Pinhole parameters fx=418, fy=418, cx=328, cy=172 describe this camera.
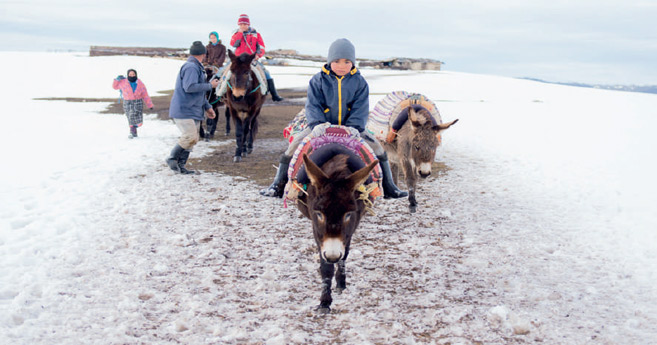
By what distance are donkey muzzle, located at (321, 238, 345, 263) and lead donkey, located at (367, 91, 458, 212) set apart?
307cm

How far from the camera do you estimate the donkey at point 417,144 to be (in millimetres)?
6195


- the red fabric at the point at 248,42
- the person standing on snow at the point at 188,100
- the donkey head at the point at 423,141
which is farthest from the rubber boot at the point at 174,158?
the donkey head at the point at 423,141

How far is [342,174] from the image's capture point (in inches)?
149

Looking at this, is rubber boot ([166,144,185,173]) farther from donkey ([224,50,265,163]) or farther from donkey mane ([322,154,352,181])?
donkey mane ([322,154,352,181])

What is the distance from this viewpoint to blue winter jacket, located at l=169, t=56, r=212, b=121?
26.8 ft

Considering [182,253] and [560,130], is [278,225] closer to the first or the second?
[182,253]

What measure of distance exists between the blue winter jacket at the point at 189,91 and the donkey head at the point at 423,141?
14.0 ft

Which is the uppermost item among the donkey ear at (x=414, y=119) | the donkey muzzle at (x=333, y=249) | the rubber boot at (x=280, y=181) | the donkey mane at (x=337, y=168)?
the donkey ear at (x=414, y=119)

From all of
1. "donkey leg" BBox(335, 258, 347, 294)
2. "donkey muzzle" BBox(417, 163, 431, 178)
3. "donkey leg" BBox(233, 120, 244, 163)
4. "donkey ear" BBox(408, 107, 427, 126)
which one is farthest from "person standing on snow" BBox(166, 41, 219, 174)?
"donkey leg" BBox(335, 258, 347, 294)

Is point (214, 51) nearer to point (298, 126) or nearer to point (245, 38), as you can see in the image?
point (245, 38)

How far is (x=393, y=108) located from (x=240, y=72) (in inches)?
147

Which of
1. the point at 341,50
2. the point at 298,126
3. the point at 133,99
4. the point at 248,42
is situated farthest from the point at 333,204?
the point at 133,99

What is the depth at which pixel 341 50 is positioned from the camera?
185 inches

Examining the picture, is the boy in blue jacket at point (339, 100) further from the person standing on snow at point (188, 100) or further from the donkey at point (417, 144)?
the person standing on snow at point (188, 100)
